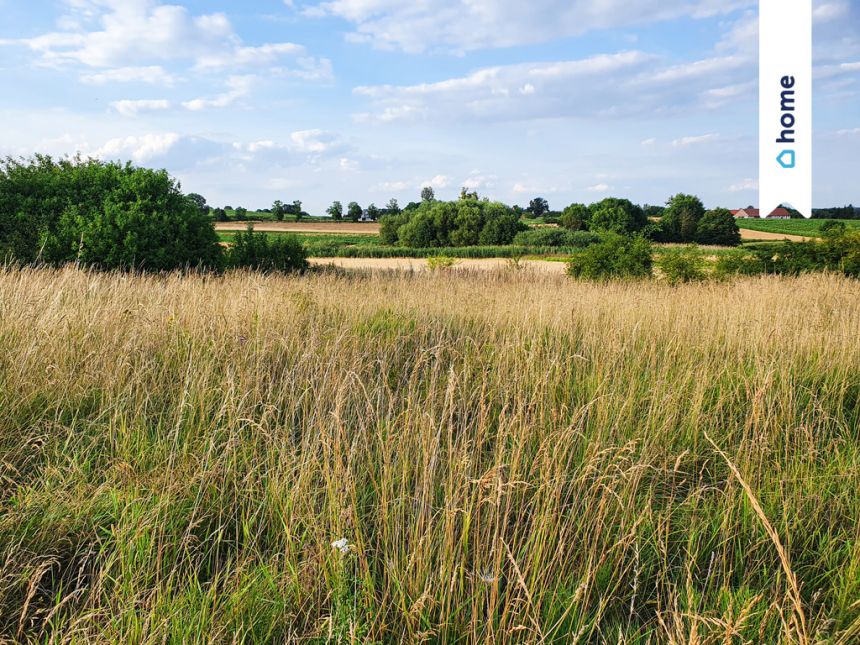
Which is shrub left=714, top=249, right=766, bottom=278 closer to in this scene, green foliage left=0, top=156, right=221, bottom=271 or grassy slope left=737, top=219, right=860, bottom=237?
green foliage left=0, top=156, right=221, bottom=271

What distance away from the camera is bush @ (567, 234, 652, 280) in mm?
Answer: 13531

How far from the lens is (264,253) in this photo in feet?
46.7

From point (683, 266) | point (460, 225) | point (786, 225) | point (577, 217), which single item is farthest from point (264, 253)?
point (786, 225)

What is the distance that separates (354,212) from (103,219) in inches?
2857

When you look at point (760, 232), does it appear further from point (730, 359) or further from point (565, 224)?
point (730, 359)

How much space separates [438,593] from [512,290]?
31.3ft

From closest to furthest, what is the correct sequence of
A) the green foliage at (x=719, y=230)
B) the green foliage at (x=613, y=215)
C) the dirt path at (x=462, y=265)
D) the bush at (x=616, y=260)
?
the bush at (x=616, y=260) < the dirt path at (x=462, y=265) < the green foliage at (x=719, y=230) < the green foliage at (x=613, y=215)

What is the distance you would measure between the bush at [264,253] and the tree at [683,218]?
66266mm

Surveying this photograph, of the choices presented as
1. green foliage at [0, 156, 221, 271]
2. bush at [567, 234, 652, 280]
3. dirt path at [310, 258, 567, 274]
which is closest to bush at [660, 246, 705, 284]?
bush at [567, 234, 652, 280]

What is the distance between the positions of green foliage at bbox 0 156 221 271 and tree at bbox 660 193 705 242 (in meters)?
69.2

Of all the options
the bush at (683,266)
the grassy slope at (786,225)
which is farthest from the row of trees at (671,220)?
the bush at (683,266)

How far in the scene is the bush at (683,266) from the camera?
12836 millimetres

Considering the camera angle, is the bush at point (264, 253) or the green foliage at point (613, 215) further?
the green foliage at point (613, 215)

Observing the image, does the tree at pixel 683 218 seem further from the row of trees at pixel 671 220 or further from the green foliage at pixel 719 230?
the green foliage at pixel 719 230
